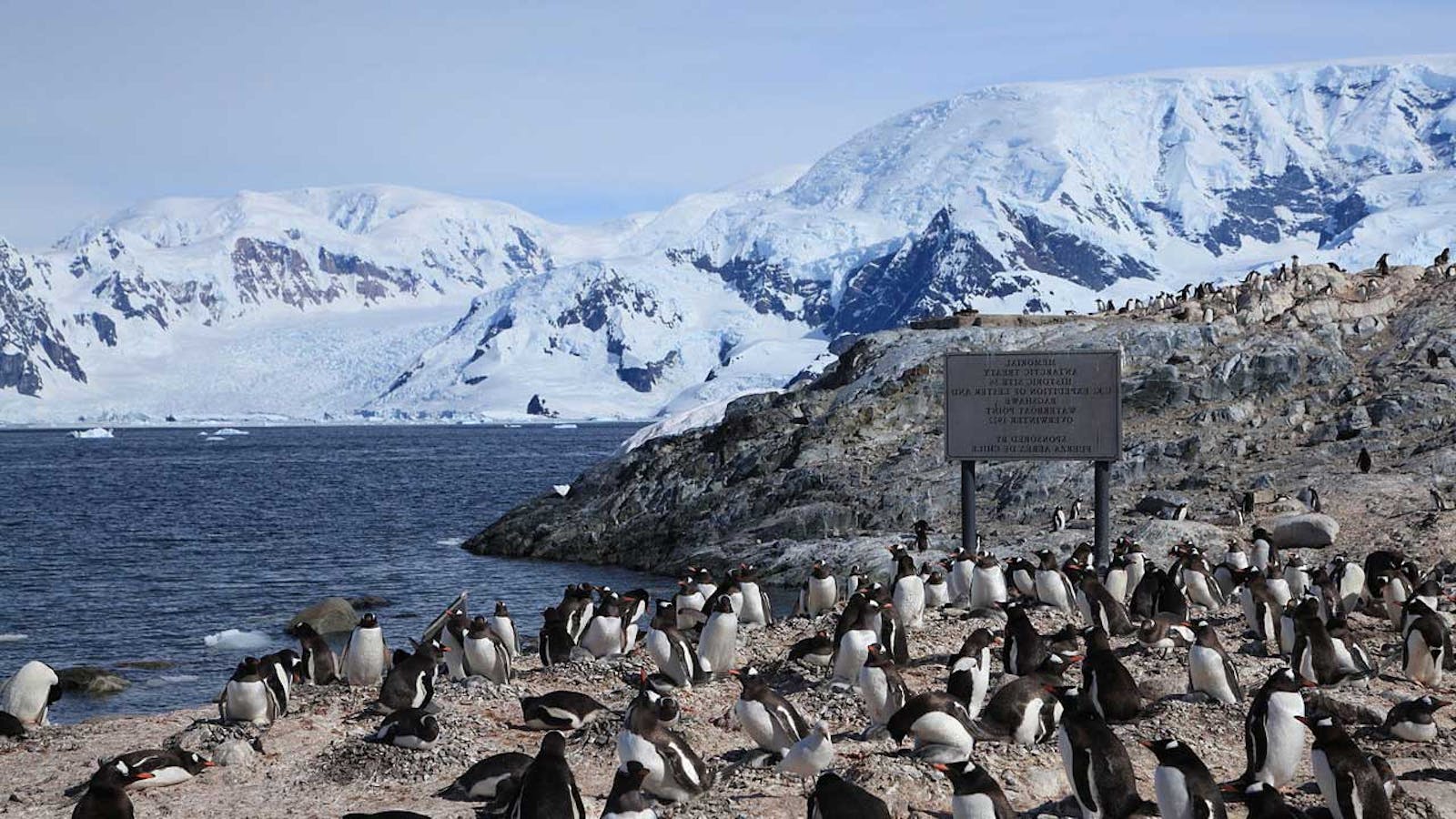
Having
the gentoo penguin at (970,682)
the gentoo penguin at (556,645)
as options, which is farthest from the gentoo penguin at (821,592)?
the gentoo penguin at (970,682)

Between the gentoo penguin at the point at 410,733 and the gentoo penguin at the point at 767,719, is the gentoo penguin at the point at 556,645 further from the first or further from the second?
the gentoo penguin at the point at 767,719

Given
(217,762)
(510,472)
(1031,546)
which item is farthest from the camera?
(510,472)

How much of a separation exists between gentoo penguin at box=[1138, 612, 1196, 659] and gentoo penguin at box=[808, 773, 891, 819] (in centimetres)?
798

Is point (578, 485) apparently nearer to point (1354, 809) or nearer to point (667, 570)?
point (667, 570)

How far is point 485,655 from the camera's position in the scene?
1988 centimetres

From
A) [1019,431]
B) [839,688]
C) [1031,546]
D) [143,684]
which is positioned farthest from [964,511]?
[143,684]

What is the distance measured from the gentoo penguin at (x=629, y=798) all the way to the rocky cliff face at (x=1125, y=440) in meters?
23.6

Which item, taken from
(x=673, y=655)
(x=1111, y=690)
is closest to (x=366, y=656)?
(x=673, y=655)

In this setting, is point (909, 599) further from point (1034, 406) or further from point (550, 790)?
point (550, 790)

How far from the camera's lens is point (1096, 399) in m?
29.0

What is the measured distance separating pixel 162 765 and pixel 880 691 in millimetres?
7181

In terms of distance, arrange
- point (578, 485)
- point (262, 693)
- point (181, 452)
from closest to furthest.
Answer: point (262, 693)
point (578, 485)
point (181, 452)

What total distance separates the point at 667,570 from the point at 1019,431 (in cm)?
1732

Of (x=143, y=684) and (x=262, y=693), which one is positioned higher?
(x=262, y=693)
